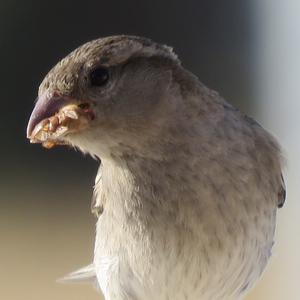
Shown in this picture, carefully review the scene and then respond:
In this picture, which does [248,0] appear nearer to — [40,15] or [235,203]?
[40,15]

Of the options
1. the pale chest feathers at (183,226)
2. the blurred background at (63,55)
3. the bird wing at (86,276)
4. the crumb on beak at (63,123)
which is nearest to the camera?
the crumb on beak at (63,123)

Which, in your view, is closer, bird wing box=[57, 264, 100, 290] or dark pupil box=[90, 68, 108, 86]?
dark pupil box=[90, 68, 108, 86]

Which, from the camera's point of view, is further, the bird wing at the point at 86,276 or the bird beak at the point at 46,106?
the bird wing at the point at 86,276

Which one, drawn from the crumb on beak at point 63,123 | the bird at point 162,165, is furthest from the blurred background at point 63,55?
the crumb on beak at point 63,123

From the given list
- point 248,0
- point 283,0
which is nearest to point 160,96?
point 283,0

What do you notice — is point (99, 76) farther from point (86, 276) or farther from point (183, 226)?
point (86, 276)

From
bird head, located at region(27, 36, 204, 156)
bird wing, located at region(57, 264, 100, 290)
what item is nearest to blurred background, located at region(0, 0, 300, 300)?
bird wing, located at region(57, 264, 100, 290)

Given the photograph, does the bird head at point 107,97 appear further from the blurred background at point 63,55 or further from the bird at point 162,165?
the blurred background at point 63,55

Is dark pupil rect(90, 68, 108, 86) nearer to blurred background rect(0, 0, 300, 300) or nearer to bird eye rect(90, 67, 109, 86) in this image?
bird eye rect(90, 67, 109, 86)
